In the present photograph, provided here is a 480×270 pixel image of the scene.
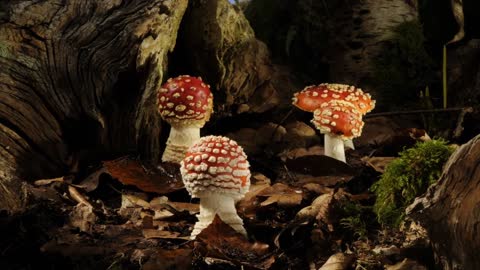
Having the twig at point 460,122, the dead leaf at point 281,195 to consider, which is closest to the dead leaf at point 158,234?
the dead leaf at point 281,195

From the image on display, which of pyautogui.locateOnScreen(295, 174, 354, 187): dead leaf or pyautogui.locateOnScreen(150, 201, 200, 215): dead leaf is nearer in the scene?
pyautogui.locateOnScreen(150, 201, 200, 215): dead leaf

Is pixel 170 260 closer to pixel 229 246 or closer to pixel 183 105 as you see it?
pixel 229 246

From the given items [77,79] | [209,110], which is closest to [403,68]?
[209,110]

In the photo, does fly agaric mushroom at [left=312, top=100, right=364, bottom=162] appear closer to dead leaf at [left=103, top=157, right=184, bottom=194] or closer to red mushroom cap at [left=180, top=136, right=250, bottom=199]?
dead leaf at [left=103, top=157, right=184, bottom=194]

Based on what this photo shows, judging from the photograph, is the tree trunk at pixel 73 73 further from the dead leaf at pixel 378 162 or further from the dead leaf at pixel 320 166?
the dead leaf at pixel 378 162

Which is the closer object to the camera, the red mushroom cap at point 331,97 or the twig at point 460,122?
the red mushroom cap at point 331,97

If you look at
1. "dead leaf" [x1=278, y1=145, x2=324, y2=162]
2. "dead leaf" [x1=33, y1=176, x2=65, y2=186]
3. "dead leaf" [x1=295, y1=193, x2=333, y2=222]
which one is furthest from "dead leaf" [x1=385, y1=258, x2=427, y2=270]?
"dead leaf" [x1=33, y1=176, x2=65, y2=186]
